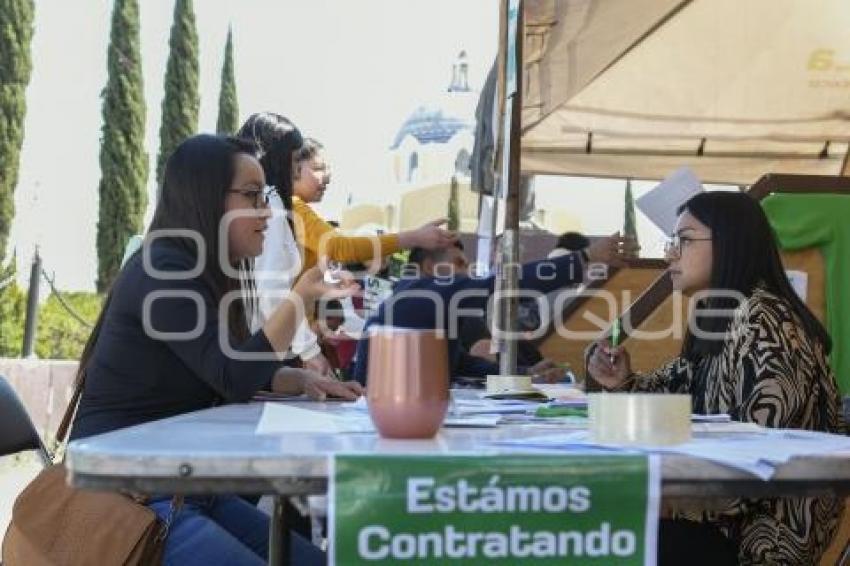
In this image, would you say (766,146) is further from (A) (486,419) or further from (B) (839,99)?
(A) (486,419)

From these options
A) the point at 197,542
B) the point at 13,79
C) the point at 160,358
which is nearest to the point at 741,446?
the point at 197,542

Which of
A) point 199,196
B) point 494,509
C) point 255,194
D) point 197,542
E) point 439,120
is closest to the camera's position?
point 494,509

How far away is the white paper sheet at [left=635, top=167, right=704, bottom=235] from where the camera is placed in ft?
15.1

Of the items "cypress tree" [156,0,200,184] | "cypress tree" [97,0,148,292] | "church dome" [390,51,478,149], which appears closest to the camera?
"cypress tree" [97,0,148,292]

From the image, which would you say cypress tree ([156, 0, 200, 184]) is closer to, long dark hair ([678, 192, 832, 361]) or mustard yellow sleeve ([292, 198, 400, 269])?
mustard yellow sleeve ([292, 198, 400, 269])

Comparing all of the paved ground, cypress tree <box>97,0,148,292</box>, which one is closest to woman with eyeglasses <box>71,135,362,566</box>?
the paved ground

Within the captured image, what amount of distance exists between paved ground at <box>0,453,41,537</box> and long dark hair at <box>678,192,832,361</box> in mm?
4463

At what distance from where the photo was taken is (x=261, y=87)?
99.3 feet

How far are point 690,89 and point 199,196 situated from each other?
6.43 meters

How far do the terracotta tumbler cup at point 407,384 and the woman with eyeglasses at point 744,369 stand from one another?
822mm

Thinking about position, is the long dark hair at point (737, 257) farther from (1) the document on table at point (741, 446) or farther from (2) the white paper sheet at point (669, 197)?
(2) the white paper sheet at point (669, 197)

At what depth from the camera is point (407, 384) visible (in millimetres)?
1677

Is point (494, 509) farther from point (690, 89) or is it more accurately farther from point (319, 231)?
point (690, 89)

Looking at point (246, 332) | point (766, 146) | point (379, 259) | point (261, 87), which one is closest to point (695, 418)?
point (246, 332)
